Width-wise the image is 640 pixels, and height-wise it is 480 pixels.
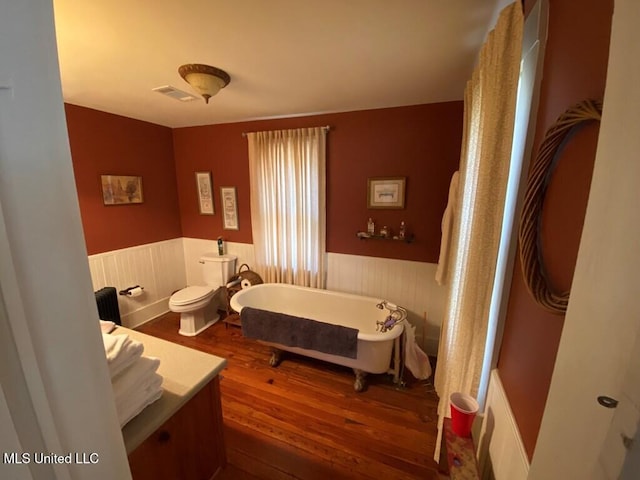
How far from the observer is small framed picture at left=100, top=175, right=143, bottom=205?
2711 millimetres

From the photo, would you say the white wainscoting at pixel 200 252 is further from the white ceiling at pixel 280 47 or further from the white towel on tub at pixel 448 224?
the white towel on tub at pixel 448 224

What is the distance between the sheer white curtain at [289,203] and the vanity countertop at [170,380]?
5.98 feet

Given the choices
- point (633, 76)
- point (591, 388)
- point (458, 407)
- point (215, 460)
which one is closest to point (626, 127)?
point (633, 76)

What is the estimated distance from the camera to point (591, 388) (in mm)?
448

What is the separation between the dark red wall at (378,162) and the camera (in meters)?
2.37

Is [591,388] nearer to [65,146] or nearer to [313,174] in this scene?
[65,146]

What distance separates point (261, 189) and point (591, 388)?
2.93 meters

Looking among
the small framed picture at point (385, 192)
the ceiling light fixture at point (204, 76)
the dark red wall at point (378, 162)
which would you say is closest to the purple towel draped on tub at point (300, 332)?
the dark red wall at point (378, 162)

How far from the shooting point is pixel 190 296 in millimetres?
2896

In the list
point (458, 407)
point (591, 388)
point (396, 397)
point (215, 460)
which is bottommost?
point (396, 397)

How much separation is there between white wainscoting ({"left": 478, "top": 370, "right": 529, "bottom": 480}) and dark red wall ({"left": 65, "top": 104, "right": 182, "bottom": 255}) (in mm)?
3511

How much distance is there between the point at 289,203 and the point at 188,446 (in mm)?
2222

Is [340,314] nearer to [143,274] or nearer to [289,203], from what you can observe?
[289,203]

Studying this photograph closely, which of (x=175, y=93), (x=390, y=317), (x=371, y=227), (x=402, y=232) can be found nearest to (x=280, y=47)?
(x=175, y=93)
